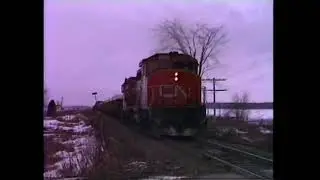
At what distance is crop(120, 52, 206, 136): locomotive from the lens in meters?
24.3

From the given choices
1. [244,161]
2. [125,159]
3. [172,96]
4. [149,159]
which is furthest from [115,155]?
[172,96]

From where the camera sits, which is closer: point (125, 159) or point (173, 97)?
point (125, 159)

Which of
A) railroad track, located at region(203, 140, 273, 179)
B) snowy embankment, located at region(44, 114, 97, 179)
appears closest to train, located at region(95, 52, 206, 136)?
railroad track, located at region(203, 140, 273, 179)

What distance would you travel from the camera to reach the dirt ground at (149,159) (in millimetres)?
14539

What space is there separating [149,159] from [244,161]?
334 cm

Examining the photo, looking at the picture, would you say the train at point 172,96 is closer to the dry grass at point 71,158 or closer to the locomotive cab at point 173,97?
the locomotive cab at point 173,97

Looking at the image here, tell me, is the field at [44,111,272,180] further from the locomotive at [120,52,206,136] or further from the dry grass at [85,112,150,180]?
the locomotive at [120,52,206,136]

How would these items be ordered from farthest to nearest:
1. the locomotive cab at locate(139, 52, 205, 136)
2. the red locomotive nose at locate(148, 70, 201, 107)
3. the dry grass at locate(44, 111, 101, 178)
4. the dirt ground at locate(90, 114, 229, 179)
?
the red locomotive nose at locate(148, 70, 201, 107), the locomotive cab at locate(139, 52, 205, 136), the dirt ground at locate(90, 114, 229, 179), the dry grass at locate(44, 111, 101, 178)

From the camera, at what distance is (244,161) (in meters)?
17.4

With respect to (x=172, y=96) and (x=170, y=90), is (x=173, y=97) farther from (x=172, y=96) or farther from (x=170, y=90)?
(x=170, y=90)
